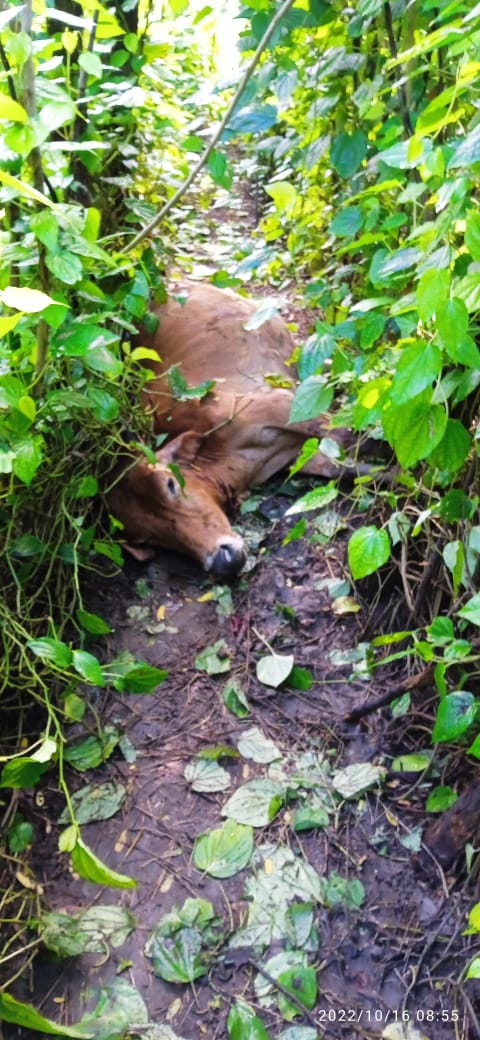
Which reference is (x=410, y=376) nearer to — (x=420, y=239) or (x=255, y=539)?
(x=420, y=239)

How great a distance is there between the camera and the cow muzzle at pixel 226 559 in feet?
9.88

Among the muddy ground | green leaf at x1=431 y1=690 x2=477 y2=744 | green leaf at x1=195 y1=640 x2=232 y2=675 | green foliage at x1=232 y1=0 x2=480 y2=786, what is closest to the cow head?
the muddy ground

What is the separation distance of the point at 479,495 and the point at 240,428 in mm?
2003

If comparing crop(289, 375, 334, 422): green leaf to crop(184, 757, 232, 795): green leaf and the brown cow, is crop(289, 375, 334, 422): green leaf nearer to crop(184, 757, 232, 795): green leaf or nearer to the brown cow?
the brown cow

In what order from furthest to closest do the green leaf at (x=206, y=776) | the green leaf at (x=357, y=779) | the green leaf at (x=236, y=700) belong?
the green leaf at (x=236, y=700) → the green leaf at (x=206, y=776) → the green leaf at (x=357, y=779)

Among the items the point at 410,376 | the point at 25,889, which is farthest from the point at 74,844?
the point at 410,376

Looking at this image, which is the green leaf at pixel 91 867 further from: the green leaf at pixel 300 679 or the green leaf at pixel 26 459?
the green leaf at pixel 300 679

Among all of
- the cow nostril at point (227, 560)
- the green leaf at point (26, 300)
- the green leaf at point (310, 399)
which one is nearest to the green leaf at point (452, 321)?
the green leaf at point (26, 300)

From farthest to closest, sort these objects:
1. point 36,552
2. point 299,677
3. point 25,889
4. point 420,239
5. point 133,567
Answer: point 133,567 < point 299,677 < point 36,552 < point 25,889 < point 420,239

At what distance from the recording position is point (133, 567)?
10.4ft

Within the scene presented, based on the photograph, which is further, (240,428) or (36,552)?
(240,428)

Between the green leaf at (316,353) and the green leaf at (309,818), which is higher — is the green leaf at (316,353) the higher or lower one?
the higher one

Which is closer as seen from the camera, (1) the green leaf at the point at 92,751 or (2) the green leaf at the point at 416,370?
(2) the green leaf at the point at 416,370

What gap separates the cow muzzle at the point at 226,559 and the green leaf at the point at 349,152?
1.40m
